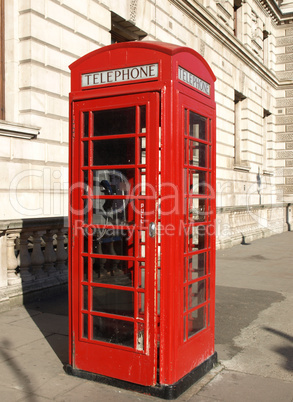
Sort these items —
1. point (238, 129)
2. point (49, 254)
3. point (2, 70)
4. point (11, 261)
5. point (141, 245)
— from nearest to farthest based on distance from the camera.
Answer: point (141, 245), point (11, 261), point (49, 254), point (2, 70), point (238, 129)

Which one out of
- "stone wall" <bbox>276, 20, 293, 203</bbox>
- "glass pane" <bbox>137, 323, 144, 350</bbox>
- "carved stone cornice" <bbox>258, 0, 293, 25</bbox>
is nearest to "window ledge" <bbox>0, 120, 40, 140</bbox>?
"glass pane" <bbox>137, 323, 144, 350</bbox>

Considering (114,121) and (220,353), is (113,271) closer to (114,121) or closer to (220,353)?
(114,121)

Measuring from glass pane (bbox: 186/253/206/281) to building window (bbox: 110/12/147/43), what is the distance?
8264 mm

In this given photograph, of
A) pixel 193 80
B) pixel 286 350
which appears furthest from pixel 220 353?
pixel 193 80

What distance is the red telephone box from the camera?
3.77 meters

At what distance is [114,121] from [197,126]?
2.48 ft

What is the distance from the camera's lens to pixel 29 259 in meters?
7.18

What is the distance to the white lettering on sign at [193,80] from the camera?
3.88 metres

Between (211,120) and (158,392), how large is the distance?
2415mm

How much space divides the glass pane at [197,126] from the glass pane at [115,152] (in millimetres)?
575

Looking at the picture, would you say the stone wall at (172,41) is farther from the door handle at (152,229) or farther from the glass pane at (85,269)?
the door handle at (152,229)

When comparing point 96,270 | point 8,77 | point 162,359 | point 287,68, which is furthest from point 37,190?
point 287,68

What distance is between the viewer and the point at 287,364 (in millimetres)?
4664

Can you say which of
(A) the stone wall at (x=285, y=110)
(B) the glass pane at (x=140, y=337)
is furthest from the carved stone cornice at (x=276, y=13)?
(B) the glass pane at (x=140, y=337)
